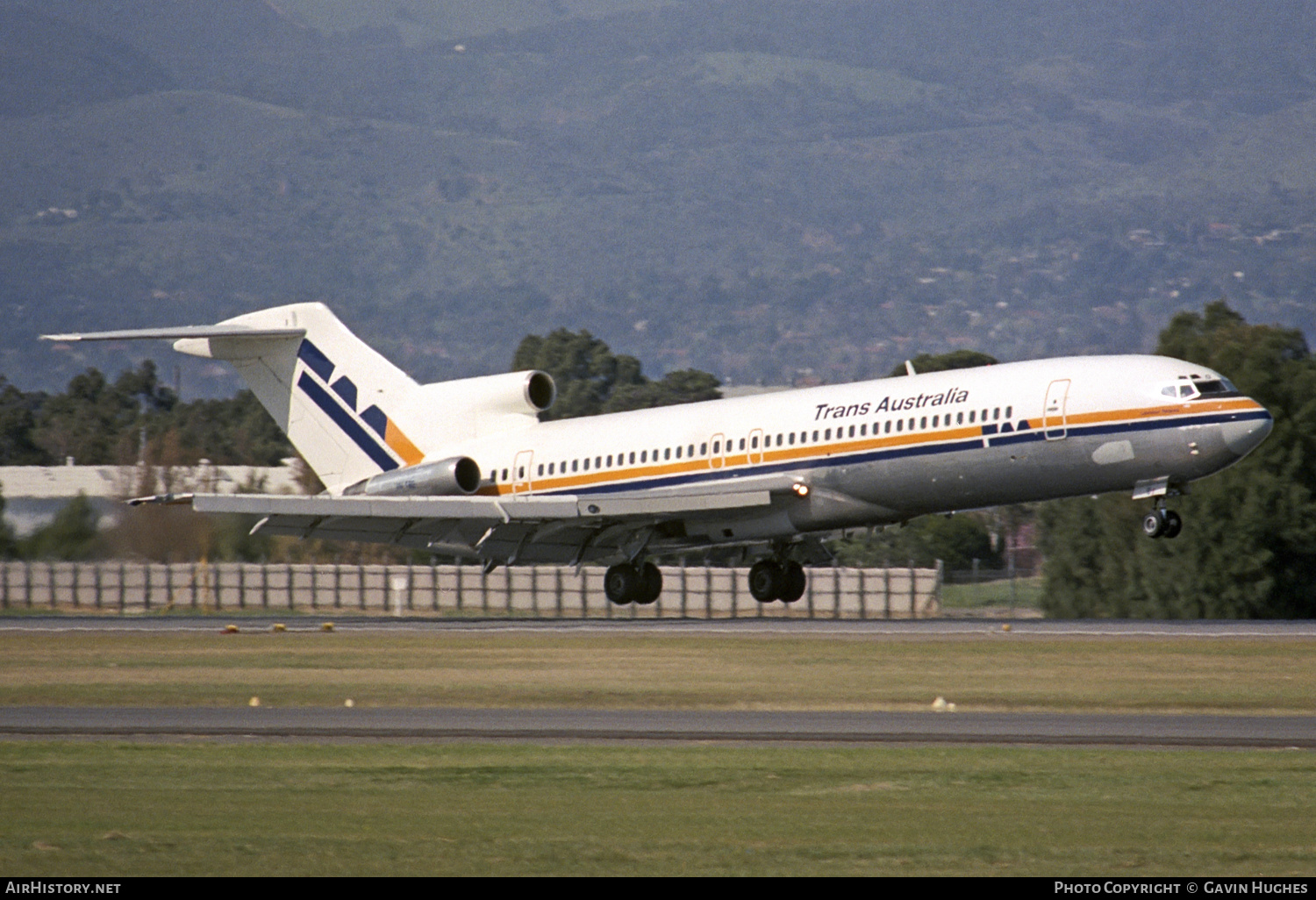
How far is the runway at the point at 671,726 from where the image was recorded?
61.5ft

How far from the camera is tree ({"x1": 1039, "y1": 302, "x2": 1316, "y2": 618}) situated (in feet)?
172

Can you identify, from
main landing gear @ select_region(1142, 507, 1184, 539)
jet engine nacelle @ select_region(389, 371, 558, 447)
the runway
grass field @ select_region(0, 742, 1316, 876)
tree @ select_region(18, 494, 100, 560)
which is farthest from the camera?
jet engine nacelle @ select_region(389, 371, 558, 447)

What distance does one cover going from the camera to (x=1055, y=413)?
3488 centimetres

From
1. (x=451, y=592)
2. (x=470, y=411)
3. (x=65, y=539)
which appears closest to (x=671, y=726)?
(x=470, y=411)

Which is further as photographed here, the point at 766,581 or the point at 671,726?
the point at 766,581

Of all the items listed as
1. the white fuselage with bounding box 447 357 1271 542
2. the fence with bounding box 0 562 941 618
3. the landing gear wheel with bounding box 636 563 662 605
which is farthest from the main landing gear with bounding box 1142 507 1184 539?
the fence with bounding box 0 562 941 618

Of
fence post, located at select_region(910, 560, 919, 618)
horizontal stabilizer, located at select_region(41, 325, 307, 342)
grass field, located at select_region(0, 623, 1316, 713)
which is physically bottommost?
grass field, located at select_region(0, 623, 1316, 713)

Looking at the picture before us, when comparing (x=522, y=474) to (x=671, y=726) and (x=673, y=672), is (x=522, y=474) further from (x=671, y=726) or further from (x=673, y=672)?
(x=671, y=726)

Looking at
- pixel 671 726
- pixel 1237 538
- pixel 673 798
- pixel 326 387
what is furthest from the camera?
pixel 1237 538

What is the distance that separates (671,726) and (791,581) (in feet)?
67.9

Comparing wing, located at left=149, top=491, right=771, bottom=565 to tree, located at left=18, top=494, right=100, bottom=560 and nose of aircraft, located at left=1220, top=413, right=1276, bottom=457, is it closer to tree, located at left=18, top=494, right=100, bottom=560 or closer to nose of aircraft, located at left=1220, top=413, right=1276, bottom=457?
tree, located at left=18, top=494, right=100, bottom=560

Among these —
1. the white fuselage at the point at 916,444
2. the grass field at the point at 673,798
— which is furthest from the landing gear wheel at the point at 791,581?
the grass field at the point at 673,798

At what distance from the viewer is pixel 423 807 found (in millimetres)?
14812
